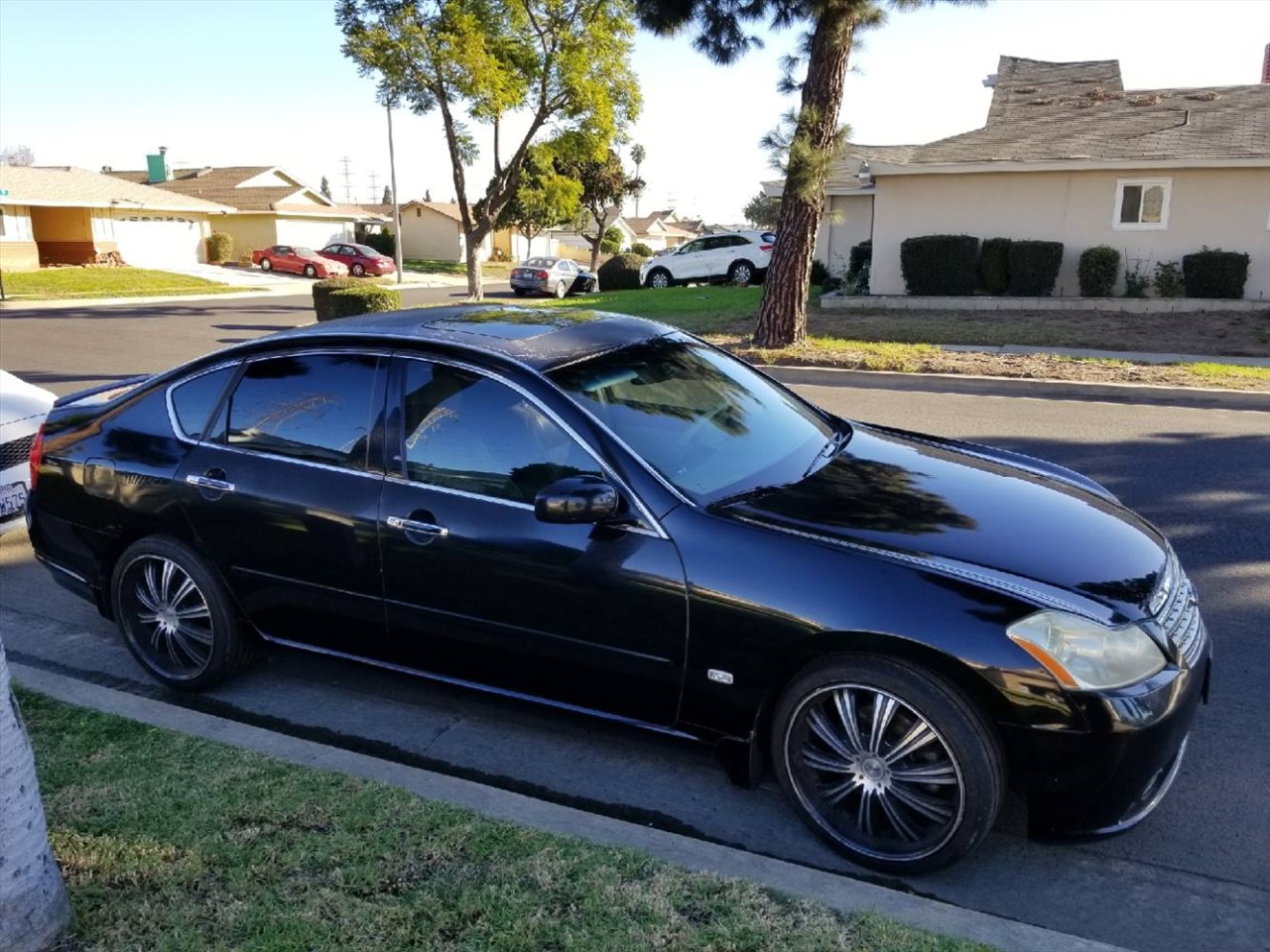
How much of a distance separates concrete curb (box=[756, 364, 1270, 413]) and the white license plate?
260 inches

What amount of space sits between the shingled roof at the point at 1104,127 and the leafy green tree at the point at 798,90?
7.13 m

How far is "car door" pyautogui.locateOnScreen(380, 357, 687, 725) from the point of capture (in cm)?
342

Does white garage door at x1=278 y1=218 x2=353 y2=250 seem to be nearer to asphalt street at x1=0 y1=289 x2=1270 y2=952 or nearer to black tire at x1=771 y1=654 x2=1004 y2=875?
asphalt street at x1=0 y1=289 x2=1270 y2=952

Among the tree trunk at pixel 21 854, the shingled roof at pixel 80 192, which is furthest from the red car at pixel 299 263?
the tree trunk at pixel 21 854

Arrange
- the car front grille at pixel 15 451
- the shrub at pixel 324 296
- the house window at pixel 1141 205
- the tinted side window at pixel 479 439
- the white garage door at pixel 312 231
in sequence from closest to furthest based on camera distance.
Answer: the tinted side window at pixel 479 439
the car front grille at pixel 15 451
the shrub at pixel 324 296
the house window at pixel 1141 205
the white garage door at pixel 312 231

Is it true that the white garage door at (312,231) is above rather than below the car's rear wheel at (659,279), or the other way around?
above

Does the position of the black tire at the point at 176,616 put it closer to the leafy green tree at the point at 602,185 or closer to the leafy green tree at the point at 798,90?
the leafy green tree at the point at 798,90

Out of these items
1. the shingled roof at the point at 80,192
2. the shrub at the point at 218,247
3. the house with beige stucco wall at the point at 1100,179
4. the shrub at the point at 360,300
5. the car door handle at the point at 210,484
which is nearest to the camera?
the car door handle at the point at 210,484

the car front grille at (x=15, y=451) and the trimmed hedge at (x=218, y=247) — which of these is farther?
the trimmed hedge at (x=218, y=247)

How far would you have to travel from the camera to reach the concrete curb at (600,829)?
2744 mm

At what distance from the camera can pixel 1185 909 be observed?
304 centimetres

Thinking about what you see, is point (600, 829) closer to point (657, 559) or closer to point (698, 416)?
point (657, 559)

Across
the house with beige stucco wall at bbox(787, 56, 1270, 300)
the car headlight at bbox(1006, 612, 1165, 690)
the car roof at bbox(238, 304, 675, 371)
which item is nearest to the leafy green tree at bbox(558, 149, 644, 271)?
the house with beige stucco wall at bbox(787, 56, 1270, 300)

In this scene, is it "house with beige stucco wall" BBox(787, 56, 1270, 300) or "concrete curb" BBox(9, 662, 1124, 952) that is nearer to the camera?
"concrete curb" BBox(9, 662, 1124, 952)
